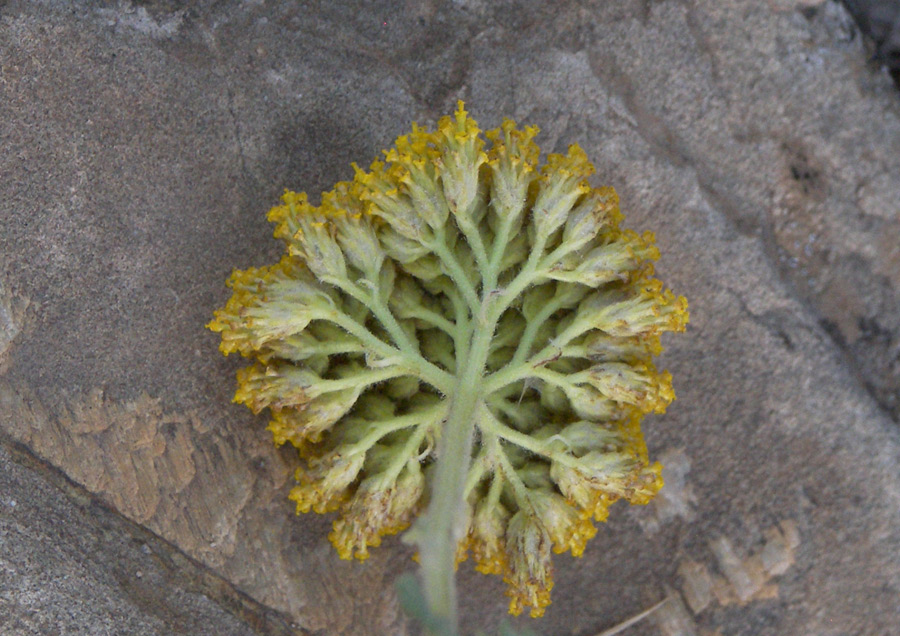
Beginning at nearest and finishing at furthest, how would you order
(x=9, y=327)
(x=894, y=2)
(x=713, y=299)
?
(x=9, y=327) < (x=713, y=299) < (x=894, y=2)

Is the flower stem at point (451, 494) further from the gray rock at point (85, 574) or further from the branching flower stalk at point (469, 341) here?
the gray rock at point (85, 574)

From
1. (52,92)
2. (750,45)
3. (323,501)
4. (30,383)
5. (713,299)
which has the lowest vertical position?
(323,501)

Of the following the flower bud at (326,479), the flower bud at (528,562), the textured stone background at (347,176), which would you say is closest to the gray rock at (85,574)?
the textured stone background at (347,176)

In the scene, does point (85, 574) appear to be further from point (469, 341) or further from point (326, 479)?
point (469, 341)

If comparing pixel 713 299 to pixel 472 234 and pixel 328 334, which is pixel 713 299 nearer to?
pixel 472 234

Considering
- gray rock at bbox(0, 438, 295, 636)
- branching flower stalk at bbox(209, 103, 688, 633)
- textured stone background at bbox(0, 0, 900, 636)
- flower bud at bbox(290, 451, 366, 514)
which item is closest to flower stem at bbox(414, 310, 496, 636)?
branching flower stalk at bbox(209, 103, 688, 633)

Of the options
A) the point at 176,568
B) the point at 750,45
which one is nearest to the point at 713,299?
the point at 750,45
